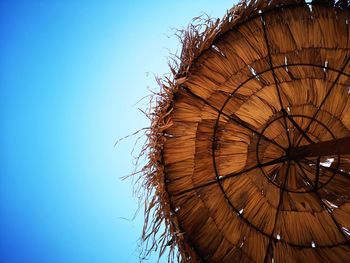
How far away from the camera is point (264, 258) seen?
1.10 meters

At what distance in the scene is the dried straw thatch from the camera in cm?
107

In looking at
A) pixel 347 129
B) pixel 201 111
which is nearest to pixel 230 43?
pixel 201 111

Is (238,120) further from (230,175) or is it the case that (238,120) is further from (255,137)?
(230,175)

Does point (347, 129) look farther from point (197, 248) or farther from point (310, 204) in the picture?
point (197, 248)

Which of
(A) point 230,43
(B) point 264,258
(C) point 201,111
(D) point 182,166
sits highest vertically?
(A) point 230,43

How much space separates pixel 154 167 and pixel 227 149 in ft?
1.10

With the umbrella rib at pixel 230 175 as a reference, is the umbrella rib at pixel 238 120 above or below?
above

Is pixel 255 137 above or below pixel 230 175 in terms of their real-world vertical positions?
above

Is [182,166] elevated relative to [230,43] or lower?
lower

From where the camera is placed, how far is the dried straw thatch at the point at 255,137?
3.51 feet

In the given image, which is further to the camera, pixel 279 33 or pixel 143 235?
pixel 279 33

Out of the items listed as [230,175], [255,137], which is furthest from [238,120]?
[230,175]

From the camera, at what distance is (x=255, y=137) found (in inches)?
47.6

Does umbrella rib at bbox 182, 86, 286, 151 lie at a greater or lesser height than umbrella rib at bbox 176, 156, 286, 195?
greater
